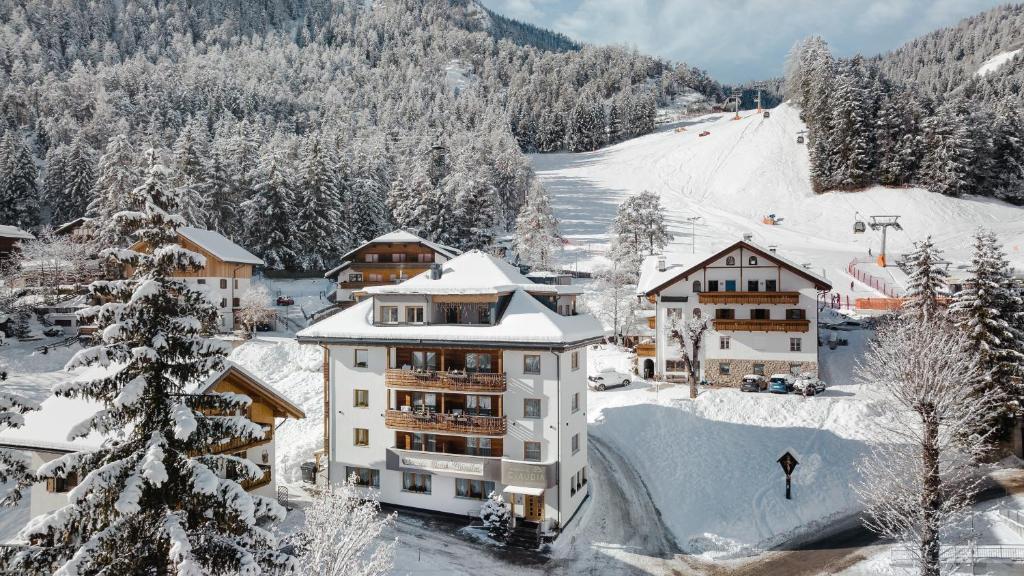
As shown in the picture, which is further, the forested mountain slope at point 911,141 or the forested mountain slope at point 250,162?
the forested mountain slope at point 911,141

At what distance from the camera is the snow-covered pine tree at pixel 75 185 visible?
87812 millimetres

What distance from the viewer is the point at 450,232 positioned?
8669cm

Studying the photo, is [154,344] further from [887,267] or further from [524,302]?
[887,267]

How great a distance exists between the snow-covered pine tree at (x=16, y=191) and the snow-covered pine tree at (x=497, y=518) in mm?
93270

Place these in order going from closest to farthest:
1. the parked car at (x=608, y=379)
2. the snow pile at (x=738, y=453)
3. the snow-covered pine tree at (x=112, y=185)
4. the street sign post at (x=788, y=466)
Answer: the snow pile at (x=738, y=453) < the street sign post at (x=788, y=466) < the parked car at (x=608, y=379) < the snow-covered pine tree at (x=112, y=185)

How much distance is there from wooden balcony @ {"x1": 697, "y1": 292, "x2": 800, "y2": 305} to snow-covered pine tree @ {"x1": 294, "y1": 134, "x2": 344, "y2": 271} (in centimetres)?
4684

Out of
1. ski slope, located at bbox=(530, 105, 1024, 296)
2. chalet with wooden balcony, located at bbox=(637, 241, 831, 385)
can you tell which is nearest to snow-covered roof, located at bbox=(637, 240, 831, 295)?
chalet with wooden balcony, located at bbox=(637, 241, 831, 385)

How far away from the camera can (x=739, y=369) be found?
161 feet

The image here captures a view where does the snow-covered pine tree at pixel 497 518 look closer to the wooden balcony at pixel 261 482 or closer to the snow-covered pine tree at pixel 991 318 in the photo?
the wooden balcony at pixel 261 482

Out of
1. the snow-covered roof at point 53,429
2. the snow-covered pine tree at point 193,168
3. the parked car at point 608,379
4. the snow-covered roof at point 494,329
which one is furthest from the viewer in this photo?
the snow-covered pine tree at point 193,168

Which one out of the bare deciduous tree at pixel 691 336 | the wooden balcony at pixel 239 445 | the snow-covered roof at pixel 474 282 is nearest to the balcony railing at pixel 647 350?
the bare deciduous tree at pixel 691 336

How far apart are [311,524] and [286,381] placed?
113 feet

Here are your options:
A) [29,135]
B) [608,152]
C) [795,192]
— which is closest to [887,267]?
[795,192]

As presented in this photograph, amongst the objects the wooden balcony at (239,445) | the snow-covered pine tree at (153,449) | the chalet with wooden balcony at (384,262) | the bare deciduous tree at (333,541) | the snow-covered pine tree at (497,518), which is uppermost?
the chalet with wooden balcony at (384,262)
